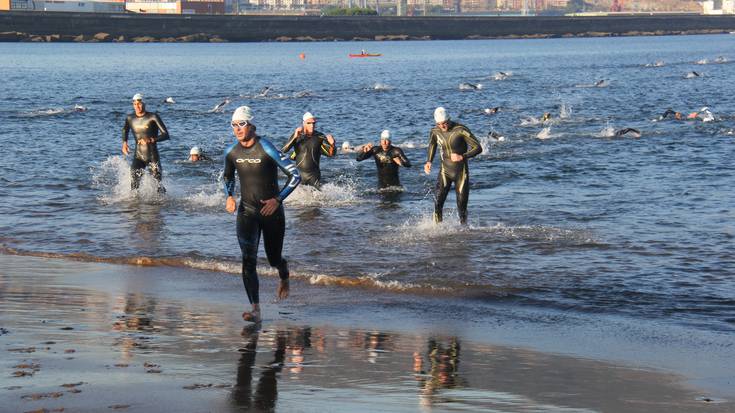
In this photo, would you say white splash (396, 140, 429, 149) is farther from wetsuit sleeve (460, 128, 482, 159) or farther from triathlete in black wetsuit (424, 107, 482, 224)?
wetsuit sleeve (460, 128, 482, 159)

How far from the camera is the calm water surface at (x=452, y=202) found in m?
13.1

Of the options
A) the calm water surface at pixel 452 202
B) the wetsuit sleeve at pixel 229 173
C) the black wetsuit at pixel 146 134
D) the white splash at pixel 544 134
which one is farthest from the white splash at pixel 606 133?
the wetsuit sleeve at pixel 229 173

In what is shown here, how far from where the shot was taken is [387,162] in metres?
20.2

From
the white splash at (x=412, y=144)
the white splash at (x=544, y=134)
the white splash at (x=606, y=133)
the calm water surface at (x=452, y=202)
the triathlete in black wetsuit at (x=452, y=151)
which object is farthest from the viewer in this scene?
the white splash at (x=606, y=133)

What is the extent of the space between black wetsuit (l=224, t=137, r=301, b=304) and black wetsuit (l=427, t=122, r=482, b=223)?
4926 millimetres

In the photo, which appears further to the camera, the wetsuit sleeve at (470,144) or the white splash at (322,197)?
the white splash at (322,197)

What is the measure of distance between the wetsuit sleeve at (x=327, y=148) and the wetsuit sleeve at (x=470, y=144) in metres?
3.41

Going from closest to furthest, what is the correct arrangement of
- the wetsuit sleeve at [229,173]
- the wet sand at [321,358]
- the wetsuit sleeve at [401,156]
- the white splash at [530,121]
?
the wet sand at [321,358]
the wetsuit sleeve at [229,173]
the wetsuit sleeve at [401,156]
the white splash at [530,121]

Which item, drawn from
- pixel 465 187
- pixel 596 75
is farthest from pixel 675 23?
pixel 465 187

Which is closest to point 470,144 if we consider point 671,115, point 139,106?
point 139,106

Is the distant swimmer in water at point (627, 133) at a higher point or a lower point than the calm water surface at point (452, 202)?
higher

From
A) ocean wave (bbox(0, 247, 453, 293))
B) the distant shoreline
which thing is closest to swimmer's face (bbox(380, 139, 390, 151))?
ocean wave (bbox(0, 247, 453, 293))

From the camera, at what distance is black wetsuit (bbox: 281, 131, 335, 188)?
18062 mm

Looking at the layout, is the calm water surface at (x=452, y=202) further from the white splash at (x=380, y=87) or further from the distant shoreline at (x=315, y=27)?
the distant shoreline at (x=315, y=27)
